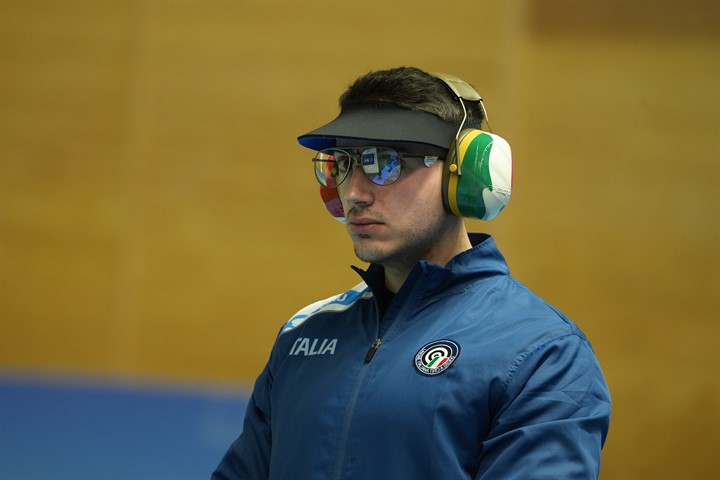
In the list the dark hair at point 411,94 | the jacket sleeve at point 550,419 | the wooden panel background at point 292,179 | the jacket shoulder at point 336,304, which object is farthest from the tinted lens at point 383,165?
the wooden panel background at point 292,179

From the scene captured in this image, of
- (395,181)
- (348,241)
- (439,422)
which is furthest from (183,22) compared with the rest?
(439,422)

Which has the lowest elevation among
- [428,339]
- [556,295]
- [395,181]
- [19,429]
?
[19,429]

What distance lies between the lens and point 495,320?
1458 millimetres

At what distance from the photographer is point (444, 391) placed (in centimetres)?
136

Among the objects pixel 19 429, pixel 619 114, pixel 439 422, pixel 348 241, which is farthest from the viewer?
pixel 348 241

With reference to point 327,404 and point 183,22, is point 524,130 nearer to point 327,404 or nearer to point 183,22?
point 183,22

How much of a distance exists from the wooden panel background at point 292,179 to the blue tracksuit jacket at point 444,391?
216 cm

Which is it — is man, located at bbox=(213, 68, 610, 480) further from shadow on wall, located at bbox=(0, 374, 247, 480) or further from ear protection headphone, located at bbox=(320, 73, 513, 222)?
shadow on wall, located at bbox=(0, 374, 247, 480)

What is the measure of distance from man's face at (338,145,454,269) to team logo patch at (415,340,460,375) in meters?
0.21

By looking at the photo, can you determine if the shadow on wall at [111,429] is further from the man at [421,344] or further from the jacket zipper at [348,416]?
the jacket zipper at [348,416]

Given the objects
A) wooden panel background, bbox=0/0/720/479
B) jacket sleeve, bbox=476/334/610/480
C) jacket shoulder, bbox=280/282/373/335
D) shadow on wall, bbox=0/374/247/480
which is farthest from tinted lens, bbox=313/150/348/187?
wooden panel background, bbox=0/0/720/479

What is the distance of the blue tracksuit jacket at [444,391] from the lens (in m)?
1.30

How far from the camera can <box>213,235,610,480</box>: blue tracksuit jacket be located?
130 cm

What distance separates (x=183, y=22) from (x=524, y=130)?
1.71 metres
